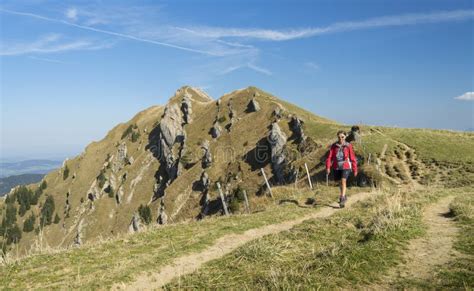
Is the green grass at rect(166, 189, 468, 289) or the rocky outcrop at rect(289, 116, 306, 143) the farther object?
the rocky outcrop at rect(289, 116, 306, 143)

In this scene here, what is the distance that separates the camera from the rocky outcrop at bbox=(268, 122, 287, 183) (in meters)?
87.9

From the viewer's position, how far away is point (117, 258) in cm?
1246

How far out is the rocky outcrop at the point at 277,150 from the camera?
288ft

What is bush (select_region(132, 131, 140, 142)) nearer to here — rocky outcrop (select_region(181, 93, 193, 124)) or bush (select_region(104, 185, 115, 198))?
bush (select_region(104, 185, 115, 198))

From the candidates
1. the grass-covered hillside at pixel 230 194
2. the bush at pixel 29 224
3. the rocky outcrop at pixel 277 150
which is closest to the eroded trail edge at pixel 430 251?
the grass-covered hillside at pixel 230 194

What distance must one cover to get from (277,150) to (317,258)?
8292 cm

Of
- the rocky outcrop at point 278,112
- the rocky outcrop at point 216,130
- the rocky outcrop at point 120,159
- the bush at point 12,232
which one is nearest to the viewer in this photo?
the rocky outcrop at point 278,112

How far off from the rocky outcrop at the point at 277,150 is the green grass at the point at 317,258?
7235 cm

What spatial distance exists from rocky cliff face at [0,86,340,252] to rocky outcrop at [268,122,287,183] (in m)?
0.26

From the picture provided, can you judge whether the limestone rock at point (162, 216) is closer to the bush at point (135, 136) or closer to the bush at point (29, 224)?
the bush at point (135, 136)

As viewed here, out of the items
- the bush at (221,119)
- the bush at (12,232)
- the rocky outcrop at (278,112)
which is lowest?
the bush at (12,232)

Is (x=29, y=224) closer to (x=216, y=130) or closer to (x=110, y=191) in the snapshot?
(x=110, y=191)

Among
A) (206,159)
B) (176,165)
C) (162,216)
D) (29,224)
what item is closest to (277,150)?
(206,159)

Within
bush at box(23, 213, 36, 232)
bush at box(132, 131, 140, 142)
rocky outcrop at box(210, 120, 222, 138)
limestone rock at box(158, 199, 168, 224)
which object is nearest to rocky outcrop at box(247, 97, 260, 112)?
rocky outcrop at box(210, 120, 222, 138)
